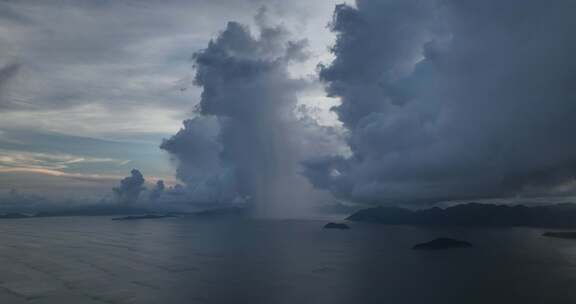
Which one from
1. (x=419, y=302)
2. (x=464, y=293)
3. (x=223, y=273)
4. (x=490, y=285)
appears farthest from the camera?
(x=223, y=273)

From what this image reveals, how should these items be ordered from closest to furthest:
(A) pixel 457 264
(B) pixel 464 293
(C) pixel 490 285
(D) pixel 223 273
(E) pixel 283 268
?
1. (B) pixel 464 293
2. (C) pixel 490 285
3. (D) pixel 223 273
4. (E) pixel 283 268
5. (A) pixel 457 264

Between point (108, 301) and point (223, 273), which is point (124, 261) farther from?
point (108, 301)

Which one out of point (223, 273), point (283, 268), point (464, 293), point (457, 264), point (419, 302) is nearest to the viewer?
point (419, 302)

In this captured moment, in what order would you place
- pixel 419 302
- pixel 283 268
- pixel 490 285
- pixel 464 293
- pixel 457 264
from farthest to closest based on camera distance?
1. pixel 457 264
2. pixel 283 268
3. pixel 490 285
4. pixel 464 293
5. pixel 419 302

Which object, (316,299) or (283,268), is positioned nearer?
(316,299)

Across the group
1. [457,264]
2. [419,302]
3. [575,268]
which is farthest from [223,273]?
[575,268]

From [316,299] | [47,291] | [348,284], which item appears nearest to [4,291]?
[47,291]

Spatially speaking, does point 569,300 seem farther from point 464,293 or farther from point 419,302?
point 419,302

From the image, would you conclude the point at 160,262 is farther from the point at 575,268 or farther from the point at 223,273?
the point at 575,268

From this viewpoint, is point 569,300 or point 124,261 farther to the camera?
point 124,261
